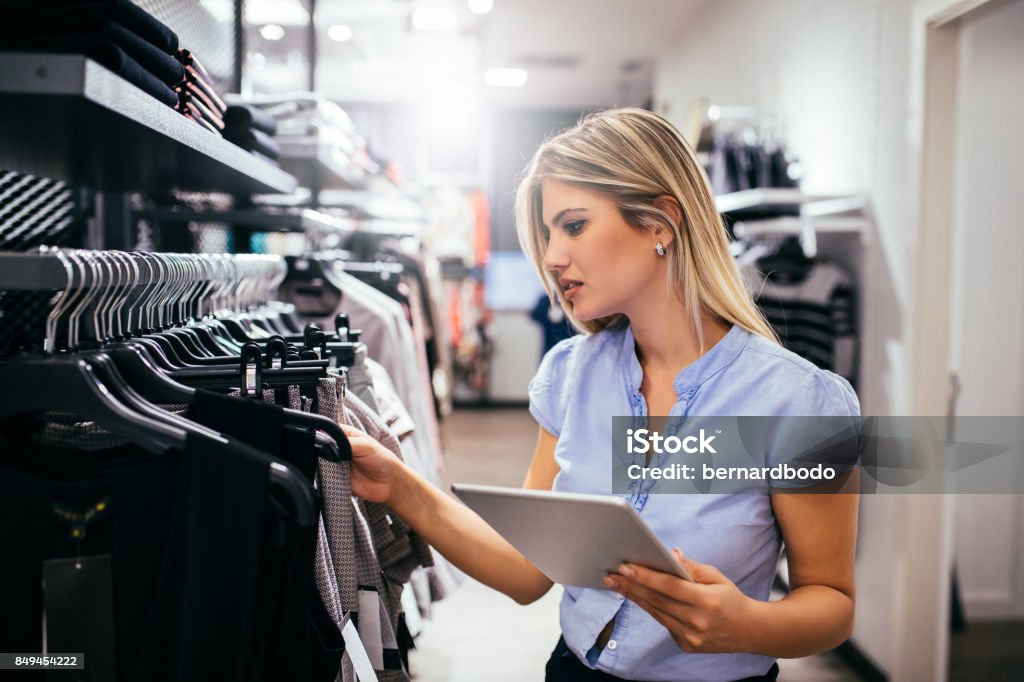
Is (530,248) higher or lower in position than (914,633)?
higher

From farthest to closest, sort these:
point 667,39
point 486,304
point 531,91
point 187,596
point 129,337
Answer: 1. point 486,304
2. point 531,91
3. point 667,39
4. point 129,337
5. point 187,596

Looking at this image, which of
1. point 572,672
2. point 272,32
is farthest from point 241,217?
point 272,32

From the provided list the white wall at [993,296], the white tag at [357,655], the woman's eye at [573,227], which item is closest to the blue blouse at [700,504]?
the woman's eye at [573,227]

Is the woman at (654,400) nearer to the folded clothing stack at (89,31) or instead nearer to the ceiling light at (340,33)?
the folded clothing stack at (89,31)

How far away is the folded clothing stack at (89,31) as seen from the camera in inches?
34.9

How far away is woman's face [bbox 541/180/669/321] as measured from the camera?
49.8 inches

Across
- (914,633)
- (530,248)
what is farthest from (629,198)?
(914,633)

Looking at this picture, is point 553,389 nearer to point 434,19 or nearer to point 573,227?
point 573,227

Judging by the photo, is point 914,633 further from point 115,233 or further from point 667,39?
point 667,39

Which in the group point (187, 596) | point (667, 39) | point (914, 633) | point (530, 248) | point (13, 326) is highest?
point (667, 39)

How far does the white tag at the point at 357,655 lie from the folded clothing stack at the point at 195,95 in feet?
2.61

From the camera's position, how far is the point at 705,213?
1294 mm

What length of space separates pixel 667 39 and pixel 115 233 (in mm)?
5090

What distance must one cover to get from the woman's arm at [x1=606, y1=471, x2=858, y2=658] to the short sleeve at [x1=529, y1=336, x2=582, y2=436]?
1.27 feet
